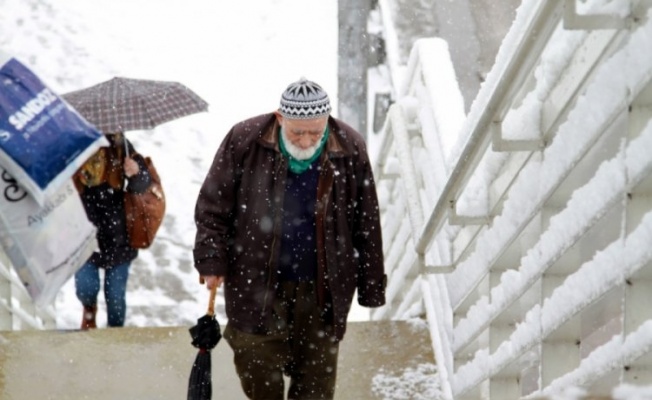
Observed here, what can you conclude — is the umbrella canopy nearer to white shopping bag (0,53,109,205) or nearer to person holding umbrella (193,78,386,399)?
white shopping bag (0,53,109,205)

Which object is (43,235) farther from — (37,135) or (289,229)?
(289,229)

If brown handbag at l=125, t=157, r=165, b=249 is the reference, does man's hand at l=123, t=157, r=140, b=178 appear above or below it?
above

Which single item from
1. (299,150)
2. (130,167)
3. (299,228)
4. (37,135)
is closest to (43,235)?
(37,135)

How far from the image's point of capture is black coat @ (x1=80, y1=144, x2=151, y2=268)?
570 centimetres

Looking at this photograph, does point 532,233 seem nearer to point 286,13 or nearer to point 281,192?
point 281,192

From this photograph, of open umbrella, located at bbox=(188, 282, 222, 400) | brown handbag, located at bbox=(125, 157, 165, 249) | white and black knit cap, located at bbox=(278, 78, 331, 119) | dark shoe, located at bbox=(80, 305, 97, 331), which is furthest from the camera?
dark shoe, located at bbox=(80, 305, 97, 331)

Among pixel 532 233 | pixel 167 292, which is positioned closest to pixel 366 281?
pixel 532 233

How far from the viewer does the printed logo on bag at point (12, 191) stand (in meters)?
4.69

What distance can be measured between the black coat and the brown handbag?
3cm

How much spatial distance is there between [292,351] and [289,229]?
0.59m

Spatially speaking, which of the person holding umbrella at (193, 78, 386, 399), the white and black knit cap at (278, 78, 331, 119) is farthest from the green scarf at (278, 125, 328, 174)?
the white and black knit cap at (278, 78, 331, 119)

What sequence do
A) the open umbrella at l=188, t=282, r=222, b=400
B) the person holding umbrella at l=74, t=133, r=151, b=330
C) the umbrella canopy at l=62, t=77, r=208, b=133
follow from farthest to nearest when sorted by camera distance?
the umbrella canopy at l=62, t=77, r=208, b=133 → the person holding umbrella at l=74, t=133, r=151, b=330 → the open umbrella at l=188, t=282, r=222, b=400

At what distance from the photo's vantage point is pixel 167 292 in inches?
359

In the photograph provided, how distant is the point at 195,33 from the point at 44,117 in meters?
8.90
